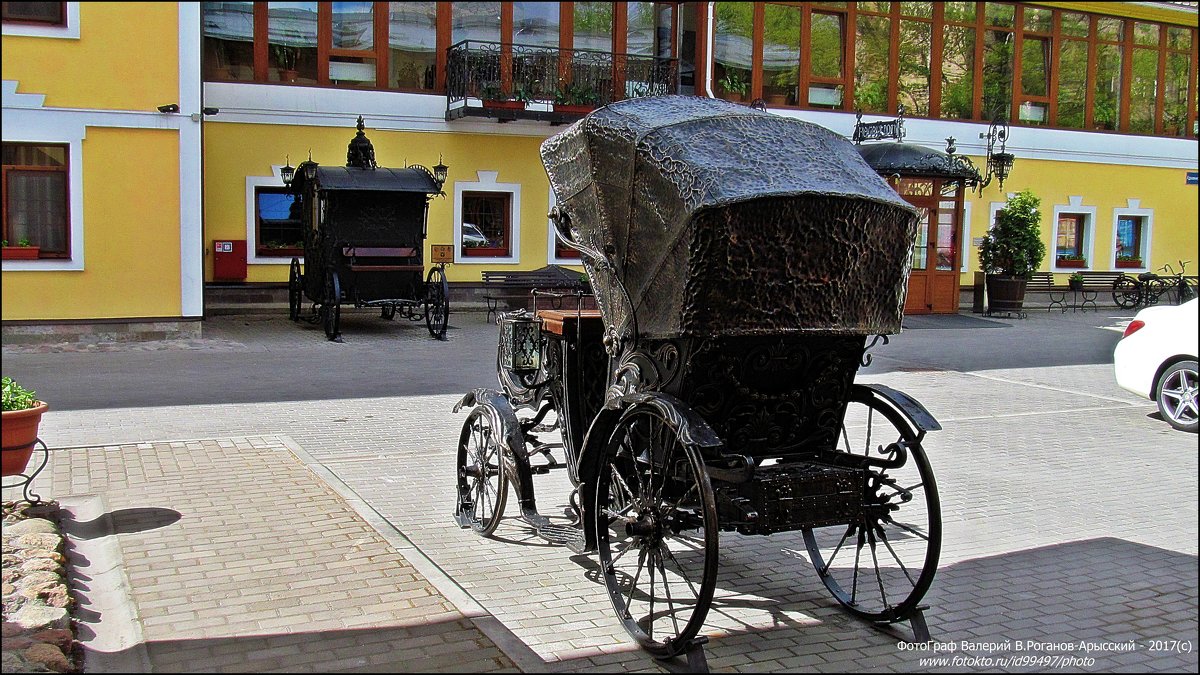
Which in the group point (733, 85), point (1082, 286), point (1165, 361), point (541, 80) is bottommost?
point (1165, 361)

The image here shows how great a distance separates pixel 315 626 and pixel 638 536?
4.93 feet

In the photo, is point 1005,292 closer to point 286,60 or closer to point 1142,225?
point 1142,225

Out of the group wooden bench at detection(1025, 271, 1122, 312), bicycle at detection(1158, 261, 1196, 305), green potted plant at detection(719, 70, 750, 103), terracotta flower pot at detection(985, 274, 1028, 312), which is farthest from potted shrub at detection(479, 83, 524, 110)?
bicycle at detection(1158, 261, 1196, 305)

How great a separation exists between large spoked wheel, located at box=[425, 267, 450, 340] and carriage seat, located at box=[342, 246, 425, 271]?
1.17ft

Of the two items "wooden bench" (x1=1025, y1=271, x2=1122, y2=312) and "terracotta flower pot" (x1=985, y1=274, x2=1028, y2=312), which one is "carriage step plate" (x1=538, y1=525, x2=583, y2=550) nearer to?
"terracotta flower pot" (x1=985, y1=274, x2=1028, y2=312)

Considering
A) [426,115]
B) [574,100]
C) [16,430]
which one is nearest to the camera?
[16,430]

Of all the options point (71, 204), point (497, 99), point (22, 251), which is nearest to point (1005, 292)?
point (497, 99)

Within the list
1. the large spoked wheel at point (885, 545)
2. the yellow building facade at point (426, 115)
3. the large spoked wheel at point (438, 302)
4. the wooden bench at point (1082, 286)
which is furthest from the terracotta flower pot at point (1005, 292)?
the large spoked wheel at point (885, 545)

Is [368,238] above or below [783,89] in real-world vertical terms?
below

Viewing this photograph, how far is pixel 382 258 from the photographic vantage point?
17688 mm

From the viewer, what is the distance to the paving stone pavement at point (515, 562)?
481 centimetres

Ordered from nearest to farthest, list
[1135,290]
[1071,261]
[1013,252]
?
[1013,252] → [1135,290] → [1071,261]

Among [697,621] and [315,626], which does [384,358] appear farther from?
[697,621]

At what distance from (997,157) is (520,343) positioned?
20.4 m
